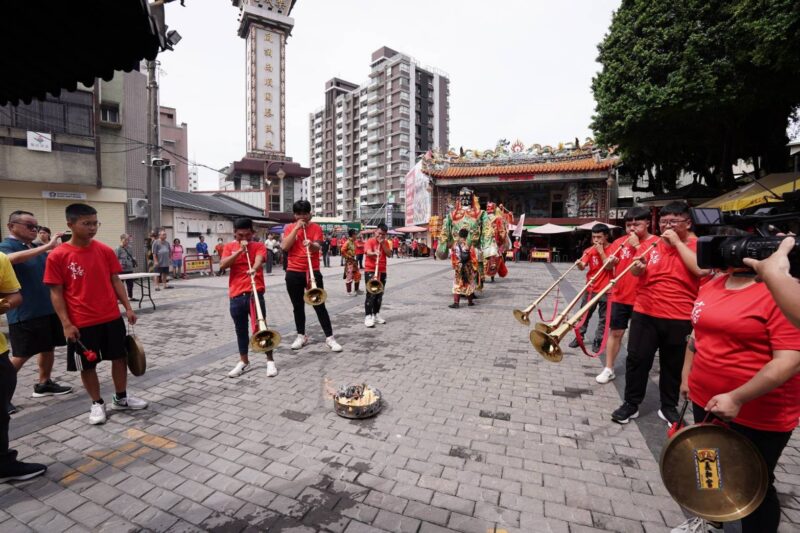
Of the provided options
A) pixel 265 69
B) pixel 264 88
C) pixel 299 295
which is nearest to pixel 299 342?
pixel 299 295

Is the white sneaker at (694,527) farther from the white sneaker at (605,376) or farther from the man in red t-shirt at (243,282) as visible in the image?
the man in red t-shirt at (243,282)

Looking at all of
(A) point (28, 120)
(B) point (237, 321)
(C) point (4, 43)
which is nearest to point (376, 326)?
(B) point (237, 321)

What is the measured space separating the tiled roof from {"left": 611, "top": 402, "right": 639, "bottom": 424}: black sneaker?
26184 mm

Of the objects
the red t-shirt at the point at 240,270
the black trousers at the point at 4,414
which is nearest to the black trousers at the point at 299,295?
the red t-shirt at the point at 240,270

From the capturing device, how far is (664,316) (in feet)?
11.7

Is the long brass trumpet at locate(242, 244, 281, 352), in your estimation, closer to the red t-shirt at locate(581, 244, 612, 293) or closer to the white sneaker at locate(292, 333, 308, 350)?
the white sneaker at locate(292, 333, 308, 350)

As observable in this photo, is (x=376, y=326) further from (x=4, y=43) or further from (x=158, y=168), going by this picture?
(x=158, y=168)

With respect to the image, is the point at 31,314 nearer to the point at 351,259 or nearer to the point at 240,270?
the point at 240,270

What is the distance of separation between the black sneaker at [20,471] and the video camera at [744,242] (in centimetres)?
474

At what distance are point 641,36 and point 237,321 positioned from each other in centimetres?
1654

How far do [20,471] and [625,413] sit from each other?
509 cm

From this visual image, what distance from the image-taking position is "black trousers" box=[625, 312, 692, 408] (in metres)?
3.55

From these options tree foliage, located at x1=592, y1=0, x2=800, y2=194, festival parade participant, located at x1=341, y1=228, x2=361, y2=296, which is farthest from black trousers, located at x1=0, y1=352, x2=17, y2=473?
tree foliage, located at x1=592, y1=0, x2=800, y2=194

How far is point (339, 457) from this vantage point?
3133mm
